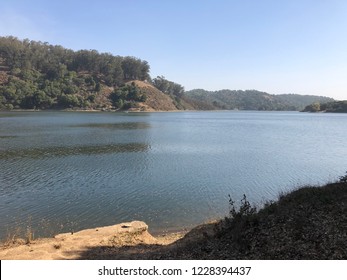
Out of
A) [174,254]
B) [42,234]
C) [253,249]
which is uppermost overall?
[253,249]

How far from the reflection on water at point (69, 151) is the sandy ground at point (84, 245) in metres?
26.8

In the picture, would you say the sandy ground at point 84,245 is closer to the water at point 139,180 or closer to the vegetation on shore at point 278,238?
the vegetation on shore at point 278,238

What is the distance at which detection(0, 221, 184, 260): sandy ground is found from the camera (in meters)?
10.8

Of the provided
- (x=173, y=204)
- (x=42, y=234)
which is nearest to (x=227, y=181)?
(x=173, y=204)

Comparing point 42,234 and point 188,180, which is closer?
point 42,234

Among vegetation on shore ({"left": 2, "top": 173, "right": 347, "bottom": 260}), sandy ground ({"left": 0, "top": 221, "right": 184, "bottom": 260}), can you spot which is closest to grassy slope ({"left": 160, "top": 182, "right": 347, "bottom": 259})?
vegetation on shore ({"left": 2, "top": 173, "right": 347, "bottom": 260})

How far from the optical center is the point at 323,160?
38562 mm

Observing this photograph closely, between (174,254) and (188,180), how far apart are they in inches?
734

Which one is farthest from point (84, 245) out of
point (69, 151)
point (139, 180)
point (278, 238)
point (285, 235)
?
point (69, 151)

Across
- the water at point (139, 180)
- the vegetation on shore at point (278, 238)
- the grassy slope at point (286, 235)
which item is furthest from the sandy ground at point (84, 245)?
the water at point (139, 180)

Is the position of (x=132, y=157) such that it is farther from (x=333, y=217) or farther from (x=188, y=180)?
(x=333, y=217)

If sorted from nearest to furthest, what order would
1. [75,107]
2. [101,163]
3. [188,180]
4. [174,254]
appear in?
1. [174,254]
2. [188,180]
3. [101,163]
4. [75,107]

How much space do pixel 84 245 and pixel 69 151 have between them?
32.1 metres

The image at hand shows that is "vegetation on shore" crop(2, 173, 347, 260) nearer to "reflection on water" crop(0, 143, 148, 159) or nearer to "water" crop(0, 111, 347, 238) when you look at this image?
"water" crop(0, 111, 347, 238)
